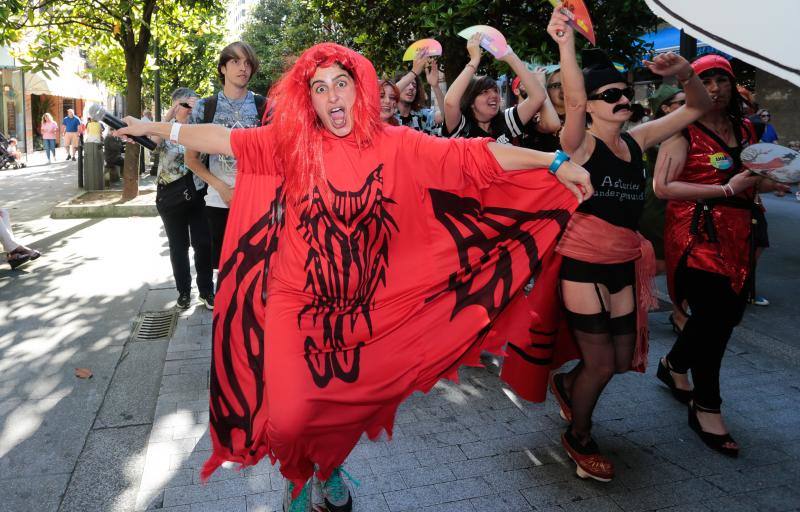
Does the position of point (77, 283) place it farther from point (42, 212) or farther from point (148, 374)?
point (42, 212)

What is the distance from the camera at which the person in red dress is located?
2588mm

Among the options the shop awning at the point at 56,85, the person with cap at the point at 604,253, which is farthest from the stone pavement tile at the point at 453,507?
the shop awning at the point at 56,85

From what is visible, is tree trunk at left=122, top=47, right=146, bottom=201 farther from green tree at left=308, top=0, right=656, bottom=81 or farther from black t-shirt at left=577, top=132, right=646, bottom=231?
black t-shirt at left=577, top=132, right=646, bottom=231

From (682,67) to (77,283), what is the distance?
642 centimetres

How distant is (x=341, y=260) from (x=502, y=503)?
133 cm

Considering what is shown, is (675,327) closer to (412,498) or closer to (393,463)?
(393,463)

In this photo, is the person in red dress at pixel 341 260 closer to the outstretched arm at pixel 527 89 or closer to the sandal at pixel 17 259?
the outstretched arm at pixel 527 89

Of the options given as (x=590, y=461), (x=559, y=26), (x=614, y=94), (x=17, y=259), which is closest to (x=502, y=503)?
(x=590, y=461)

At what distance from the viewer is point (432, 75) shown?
517 centimetres

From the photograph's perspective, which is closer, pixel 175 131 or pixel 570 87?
pixel 175 131

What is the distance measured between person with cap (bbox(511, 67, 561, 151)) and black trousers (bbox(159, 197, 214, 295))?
113 inches

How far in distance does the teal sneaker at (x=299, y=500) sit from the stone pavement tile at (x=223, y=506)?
36 cm

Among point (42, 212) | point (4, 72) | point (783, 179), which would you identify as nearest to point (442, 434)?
point (783, 179)

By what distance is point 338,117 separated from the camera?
2.68m
